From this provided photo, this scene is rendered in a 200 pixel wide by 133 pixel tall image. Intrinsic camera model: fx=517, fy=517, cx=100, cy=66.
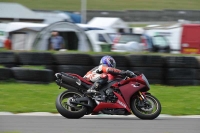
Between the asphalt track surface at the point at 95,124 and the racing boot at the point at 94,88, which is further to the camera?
the racing boot at the point at 94,88

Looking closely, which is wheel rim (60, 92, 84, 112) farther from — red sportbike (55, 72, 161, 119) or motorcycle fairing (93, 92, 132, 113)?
motorcycle fairing (93, 92, 132, 113)

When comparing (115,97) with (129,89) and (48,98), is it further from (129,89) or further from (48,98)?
(48,98)

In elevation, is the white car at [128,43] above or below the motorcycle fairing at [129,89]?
below

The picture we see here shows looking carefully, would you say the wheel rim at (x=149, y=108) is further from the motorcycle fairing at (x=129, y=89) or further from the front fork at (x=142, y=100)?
the motorcycle fairing at (x=129, y=89)

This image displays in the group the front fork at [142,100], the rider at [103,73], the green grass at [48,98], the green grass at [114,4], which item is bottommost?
the green grass at [114,4]

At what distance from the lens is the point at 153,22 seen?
43.4 meters

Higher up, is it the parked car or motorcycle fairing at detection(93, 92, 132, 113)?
motorcycle fairing at detection(93, 92, 132, 113)

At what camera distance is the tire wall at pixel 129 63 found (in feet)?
44.7

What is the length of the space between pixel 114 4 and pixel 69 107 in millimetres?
44607

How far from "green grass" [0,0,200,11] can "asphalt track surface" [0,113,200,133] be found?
40252 mm

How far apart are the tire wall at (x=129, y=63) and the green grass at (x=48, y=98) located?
387mm

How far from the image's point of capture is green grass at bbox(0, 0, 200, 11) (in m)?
50.0

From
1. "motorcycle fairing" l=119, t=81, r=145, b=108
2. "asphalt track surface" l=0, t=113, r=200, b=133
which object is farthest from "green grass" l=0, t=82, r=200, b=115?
"motorcycle fairing" l=119, t=81, r=145, b=108

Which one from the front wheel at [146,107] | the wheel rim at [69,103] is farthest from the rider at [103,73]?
the front wheel at [146,107]
